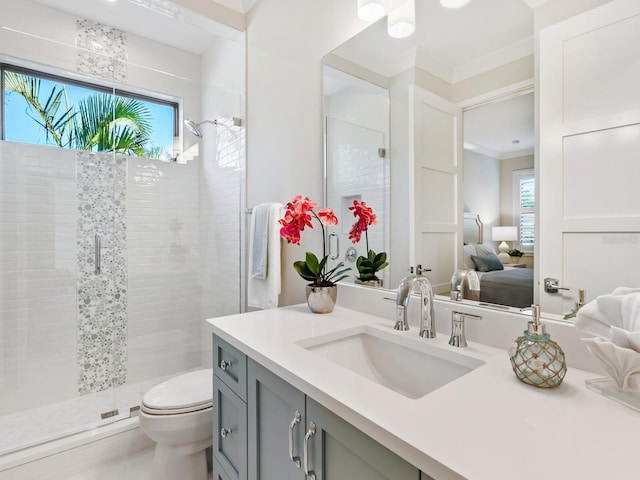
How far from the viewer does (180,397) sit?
1.55 m

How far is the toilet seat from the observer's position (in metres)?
1.46

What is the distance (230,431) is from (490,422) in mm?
905

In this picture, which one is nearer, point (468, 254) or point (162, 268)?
point (468, 254)

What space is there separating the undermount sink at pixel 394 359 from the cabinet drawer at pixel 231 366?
0.21 meters

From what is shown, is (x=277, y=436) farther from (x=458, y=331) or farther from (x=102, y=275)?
(x=102, y=275)

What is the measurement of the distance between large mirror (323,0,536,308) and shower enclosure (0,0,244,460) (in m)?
1.15

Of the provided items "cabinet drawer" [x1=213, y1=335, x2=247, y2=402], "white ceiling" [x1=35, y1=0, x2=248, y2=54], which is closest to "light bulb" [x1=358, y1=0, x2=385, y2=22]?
Answer: "white ceiling" [x1=35, y1=0, x2=248, y2=54]

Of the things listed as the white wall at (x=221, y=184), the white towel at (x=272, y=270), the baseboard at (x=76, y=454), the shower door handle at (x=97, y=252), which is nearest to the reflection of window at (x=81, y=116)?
the white wall at (x=221, y=184)

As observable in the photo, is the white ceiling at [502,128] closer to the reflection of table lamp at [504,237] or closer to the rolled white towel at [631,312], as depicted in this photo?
the reflection of table lamp at [504,237]

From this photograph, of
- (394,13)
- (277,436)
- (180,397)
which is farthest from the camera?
(180,397)

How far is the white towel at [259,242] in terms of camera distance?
1680 millimetres

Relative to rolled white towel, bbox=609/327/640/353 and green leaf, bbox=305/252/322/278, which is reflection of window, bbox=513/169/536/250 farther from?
green leaf, bbox=305/252/322/278

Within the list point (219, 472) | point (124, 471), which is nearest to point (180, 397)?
point (219, 472)

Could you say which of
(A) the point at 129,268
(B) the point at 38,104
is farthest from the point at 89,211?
(B) the point at 38,104
